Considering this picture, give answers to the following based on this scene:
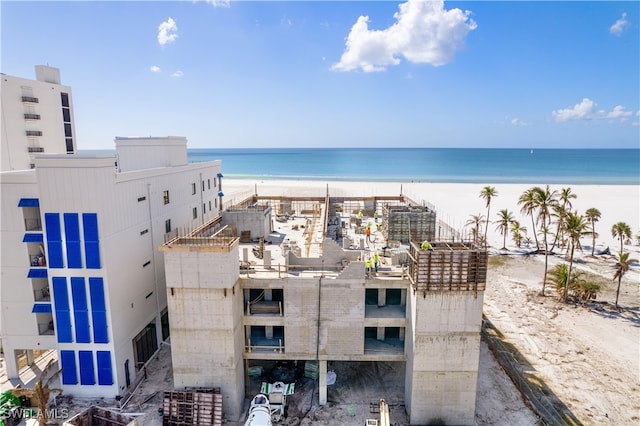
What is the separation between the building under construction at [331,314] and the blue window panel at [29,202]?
8806mm

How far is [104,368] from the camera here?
23.7 meters

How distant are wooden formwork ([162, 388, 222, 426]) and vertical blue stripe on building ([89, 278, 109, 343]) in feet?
19.6

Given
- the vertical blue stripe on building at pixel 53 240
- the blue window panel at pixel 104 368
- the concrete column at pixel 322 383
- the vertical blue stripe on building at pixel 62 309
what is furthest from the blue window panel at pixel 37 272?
the concrete column at pixel 322 383

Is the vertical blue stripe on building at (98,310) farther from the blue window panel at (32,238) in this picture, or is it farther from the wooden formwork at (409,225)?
the wooden formwork at (409,225)

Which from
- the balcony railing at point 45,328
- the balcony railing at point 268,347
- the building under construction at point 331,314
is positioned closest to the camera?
the building under construction at point 331,314

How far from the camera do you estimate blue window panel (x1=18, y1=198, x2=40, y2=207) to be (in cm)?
2227

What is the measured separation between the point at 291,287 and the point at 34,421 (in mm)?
16785

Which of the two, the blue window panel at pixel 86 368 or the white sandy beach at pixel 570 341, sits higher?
the blue window panel at pixel 86 368

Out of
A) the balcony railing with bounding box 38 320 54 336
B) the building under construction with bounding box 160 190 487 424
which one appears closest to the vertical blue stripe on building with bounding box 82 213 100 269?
the building under construction with bounding box 160 190 487 424

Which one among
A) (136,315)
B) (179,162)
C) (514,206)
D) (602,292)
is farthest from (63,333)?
(514,206)

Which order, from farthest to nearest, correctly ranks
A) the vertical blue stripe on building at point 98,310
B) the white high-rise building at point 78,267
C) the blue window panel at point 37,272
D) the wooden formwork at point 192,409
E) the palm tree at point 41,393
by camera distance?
the blue window panel at point 37,272, the vertical blue stripe on building at point 98,310, the white high-rise building at point 78,267, the wooden formwork at point 192,409, the palm tree at point 41,393

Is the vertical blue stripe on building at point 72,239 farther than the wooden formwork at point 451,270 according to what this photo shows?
Yes

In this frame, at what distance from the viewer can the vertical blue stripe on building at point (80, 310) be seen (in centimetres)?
2284

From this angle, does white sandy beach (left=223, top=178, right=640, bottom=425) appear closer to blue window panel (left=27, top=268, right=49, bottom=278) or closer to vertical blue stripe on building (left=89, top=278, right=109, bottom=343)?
vertical blue stripe on building (left=89, top=278, right=109, bottom=343)
